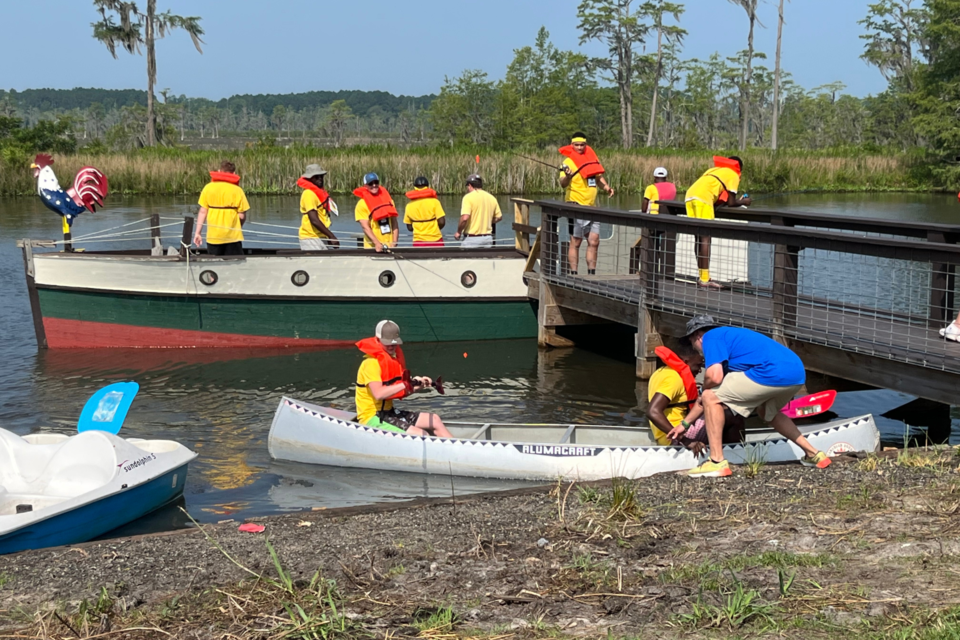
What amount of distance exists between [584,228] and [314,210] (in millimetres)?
3592

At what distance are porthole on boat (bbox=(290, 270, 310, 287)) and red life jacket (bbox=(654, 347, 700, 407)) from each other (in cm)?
700

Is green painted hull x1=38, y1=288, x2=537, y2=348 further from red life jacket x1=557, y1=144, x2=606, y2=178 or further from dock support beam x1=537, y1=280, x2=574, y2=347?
red life jacket x1=557, y1=144, x2=606, y2=178

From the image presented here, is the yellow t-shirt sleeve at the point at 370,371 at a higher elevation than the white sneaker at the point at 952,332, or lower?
lower

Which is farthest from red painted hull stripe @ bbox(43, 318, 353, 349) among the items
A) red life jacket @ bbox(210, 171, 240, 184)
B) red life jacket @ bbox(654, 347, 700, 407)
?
red life jacket @ bbox(654, 347, 700, 407)

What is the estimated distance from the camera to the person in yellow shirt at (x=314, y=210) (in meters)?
13.8

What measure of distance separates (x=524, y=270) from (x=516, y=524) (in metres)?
8.47

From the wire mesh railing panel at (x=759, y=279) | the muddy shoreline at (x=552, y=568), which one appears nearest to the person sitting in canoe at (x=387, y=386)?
the muddy shoreline at (x=552, y=568)

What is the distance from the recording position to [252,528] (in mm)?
6312

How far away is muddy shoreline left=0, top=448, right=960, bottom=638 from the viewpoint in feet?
15.1

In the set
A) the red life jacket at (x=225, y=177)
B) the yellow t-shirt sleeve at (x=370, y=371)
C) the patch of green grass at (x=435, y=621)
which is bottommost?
the patch of green grass at (x=435, y=621)

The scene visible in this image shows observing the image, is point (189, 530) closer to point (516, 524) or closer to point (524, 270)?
point (516, 524)

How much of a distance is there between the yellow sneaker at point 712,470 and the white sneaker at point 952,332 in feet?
10.6

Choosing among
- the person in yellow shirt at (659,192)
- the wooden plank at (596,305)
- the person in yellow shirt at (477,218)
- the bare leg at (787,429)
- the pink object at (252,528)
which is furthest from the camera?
the person in yellow shirt at (477,218)

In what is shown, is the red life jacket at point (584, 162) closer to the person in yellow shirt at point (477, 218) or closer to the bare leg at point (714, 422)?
the person in yellow shirt at point (477, 218)
